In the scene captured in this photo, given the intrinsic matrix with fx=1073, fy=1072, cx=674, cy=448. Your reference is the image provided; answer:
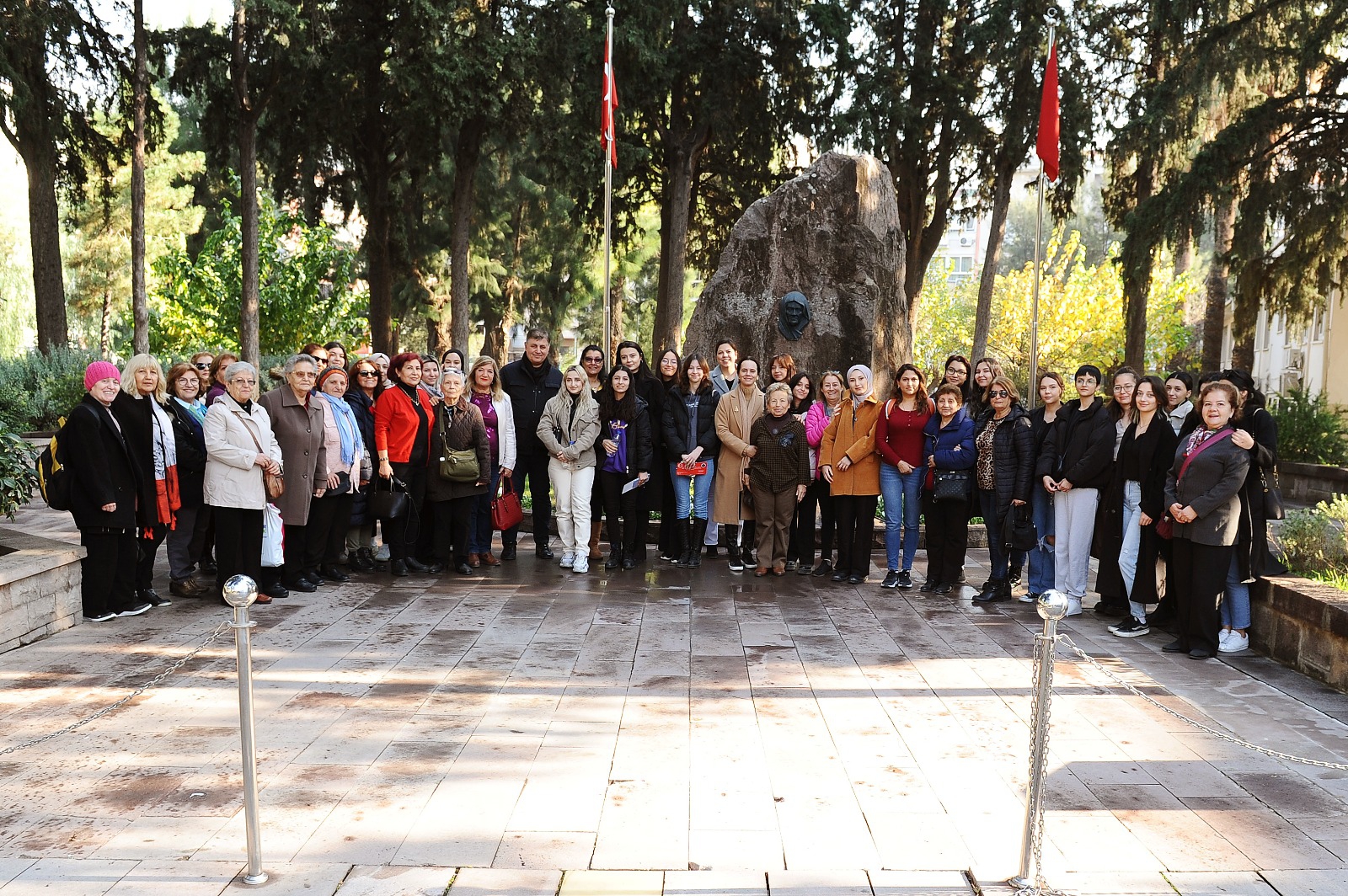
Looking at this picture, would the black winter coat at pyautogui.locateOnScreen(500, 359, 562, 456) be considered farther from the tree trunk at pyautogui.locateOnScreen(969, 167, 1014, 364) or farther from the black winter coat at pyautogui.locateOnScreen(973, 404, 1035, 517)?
the tree trunk at pyautogui.locateOnScreen(969, 167, 1014, 364)

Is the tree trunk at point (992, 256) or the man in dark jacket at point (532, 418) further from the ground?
the tree trunk at point (992, 256)

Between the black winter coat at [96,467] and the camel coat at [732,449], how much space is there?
4.90 metres

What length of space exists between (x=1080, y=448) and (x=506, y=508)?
16.6 ft

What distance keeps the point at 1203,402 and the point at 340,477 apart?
666 centimetres

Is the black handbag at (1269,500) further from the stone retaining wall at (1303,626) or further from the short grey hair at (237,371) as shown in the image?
the short grey hair at (237,371)

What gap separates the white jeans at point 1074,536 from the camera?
8281 mm

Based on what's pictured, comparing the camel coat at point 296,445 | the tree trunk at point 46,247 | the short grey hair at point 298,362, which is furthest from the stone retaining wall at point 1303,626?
the tree trunk at point 46,247

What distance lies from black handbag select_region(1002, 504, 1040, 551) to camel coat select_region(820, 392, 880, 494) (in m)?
1.28

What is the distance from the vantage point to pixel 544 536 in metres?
10.6

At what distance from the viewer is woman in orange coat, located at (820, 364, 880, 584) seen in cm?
944

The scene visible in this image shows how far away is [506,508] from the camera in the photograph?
10.1 m

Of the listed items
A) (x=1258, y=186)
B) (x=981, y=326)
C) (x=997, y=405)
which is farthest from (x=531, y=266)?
(x=997, y=405)

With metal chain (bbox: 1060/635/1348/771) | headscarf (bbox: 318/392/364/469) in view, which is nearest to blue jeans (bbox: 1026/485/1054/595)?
metal chain (bbox: 1060/635/1348/771)

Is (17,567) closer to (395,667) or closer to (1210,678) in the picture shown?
(395,667)
